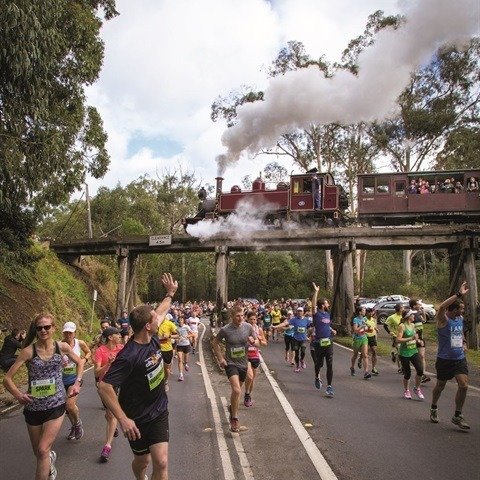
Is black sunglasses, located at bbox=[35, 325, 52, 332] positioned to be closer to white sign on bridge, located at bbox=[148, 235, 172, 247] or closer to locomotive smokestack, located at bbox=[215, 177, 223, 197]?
white sign on bridge, located at bbox=[148, 235, 172, 247]

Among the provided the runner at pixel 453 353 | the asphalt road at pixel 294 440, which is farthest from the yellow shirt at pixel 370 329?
the runner at pixel 453 353

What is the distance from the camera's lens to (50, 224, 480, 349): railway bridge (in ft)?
57.3

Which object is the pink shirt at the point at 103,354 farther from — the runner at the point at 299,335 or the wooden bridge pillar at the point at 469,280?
the wooden bridge pillar at the point at 469,280

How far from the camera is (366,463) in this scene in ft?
16.4

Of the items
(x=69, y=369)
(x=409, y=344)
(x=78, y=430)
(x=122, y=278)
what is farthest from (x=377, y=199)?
(x=78, y=430)

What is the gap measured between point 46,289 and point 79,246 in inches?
196

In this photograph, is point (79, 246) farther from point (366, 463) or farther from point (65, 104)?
point (366, 463)

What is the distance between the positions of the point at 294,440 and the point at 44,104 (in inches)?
344

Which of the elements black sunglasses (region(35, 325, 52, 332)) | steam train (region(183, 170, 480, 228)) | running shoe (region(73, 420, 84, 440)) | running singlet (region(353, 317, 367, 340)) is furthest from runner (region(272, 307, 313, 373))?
steam train (region(183, 170, 480, 228))

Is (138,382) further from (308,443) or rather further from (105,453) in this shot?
(308,443)

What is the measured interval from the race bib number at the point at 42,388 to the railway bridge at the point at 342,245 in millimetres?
15421

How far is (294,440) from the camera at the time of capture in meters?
5.86

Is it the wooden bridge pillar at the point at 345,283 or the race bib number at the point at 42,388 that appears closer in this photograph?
the race bib number at the point at 42,388

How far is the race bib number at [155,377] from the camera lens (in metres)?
3.67
